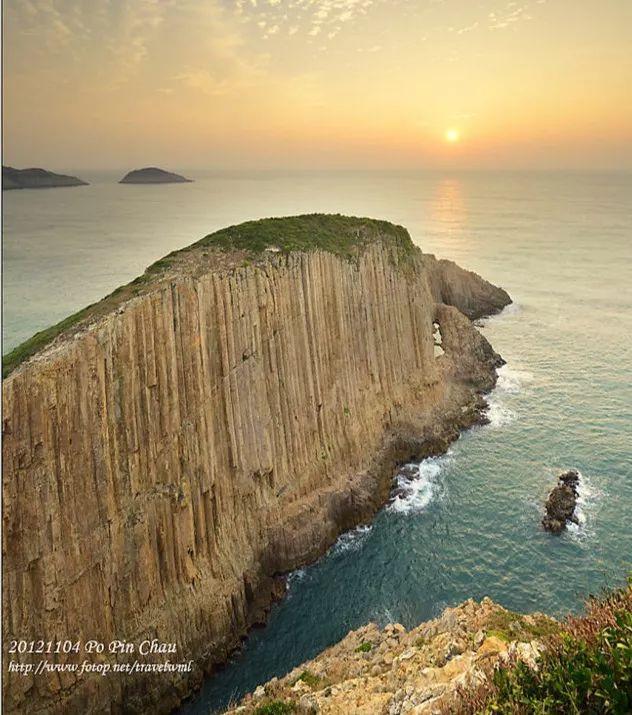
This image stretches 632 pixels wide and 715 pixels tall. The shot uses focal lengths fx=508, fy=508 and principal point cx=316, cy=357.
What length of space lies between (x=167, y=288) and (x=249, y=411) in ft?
25.3

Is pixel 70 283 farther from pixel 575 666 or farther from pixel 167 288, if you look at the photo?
pixel 575 666

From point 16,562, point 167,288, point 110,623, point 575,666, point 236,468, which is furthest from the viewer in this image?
point 236,468

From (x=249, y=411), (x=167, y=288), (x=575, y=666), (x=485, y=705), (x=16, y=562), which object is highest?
(x=167, y=288)

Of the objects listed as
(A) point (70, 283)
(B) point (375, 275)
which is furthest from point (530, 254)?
(A) point (70, 283)

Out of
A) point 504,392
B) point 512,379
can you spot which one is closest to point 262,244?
point 504,392

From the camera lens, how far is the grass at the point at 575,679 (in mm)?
7949

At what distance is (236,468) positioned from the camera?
26.0 metres

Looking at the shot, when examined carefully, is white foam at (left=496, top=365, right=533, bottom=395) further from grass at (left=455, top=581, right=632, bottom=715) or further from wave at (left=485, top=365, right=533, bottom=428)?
grass at (left=455, top=581, right=632, bottom=715)

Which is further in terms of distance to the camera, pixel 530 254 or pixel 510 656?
pixel 530 254

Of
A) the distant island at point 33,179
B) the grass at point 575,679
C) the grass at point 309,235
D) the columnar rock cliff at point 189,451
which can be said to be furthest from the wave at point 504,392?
the distant island at point 33,179

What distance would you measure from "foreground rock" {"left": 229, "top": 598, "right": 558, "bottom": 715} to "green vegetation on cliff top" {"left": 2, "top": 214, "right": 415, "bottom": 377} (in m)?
16.7

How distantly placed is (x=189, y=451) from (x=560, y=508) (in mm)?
21525

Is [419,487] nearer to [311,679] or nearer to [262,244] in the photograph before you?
[311,679]

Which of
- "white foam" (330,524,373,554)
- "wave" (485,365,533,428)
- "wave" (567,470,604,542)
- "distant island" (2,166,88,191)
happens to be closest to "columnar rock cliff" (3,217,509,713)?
"white foam" (330,524,373,554)
